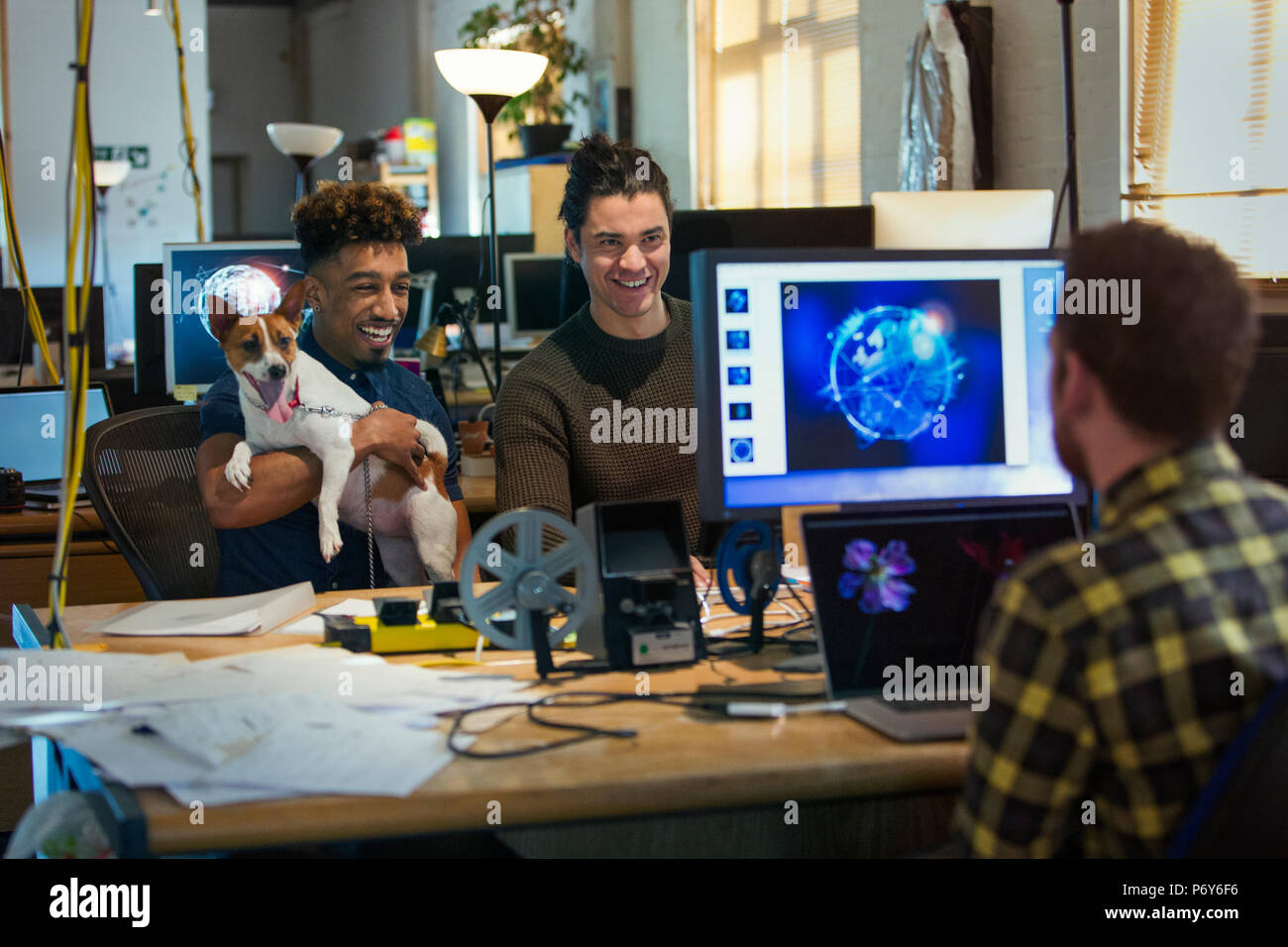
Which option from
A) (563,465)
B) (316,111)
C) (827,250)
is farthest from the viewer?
(316,111)

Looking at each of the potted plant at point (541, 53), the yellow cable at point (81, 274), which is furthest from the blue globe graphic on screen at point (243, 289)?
the potted plant at point (541, 53)

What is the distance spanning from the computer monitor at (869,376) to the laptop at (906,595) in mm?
105

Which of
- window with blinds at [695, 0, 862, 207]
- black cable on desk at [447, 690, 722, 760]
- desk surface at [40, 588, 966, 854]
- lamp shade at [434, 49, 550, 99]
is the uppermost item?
window with blinds at [695, 0, 862, 207]

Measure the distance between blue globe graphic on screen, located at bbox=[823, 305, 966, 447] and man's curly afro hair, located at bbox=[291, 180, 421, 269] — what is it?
0.90 meters

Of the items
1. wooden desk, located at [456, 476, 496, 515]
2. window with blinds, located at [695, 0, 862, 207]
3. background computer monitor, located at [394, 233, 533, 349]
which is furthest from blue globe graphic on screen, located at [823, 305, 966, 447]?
window with blinds, located at [695, 0, 862, 207]

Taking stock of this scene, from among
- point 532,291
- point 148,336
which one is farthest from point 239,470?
point 532,291

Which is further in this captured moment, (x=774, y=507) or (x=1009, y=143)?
(x=1009, y=143)

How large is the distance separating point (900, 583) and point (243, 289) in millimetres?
1720

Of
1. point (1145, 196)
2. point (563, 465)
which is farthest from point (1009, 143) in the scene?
point (563, 465)

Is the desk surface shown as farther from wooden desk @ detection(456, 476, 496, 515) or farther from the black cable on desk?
wooden desk @ detection(456, 476, 496, 515)

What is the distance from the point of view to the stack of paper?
3.53 ft

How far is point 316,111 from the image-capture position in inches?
471
